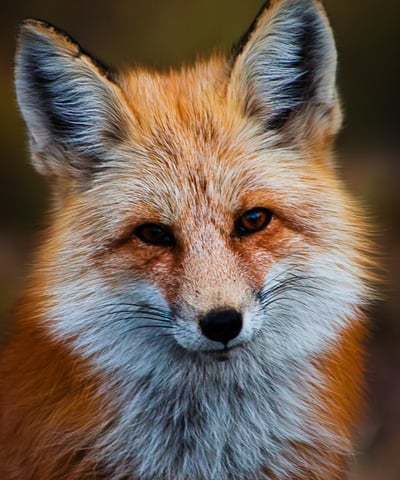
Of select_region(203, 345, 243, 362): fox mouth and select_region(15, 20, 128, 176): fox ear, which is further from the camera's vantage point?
select_region(15, 20, 128, 176): fox ear

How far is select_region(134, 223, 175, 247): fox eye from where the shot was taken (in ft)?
12.2

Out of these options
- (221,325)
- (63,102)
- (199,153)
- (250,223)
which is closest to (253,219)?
(250,223)

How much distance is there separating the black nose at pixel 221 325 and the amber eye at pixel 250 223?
16.9 inches

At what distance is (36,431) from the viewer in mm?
3883

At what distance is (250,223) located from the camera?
3.75 meters

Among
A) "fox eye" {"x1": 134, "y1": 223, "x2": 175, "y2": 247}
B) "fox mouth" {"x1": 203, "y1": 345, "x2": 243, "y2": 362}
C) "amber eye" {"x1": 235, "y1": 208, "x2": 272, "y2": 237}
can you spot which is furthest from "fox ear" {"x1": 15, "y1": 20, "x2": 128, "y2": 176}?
"fox mouth" {"x1": 203, "y1": 345, "x2": 243, "y2": 362}

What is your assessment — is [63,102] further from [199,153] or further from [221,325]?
[221,325]

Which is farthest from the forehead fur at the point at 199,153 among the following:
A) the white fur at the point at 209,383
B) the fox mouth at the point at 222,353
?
the fox mouth at the point at 222,353

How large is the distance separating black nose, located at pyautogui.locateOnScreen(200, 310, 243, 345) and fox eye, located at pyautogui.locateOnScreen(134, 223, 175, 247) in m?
0.43

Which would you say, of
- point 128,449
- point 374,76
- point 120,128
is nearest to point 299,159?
point 120,128

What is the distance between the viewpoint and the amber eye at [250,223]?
374cm

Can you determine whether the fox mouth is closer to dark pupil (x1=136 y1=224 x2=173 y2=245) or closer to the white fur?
the white fur

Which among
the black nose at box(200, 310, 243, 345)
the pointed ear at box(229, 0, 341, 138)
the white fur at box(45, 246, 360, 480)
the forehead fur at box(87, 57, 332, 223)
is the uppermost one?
the pointed ear at box(229, 0, 341, 138)

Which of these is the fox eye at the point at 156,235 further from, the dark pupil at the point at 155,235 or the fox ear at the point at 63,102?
the fox ear at the point at 63,102
